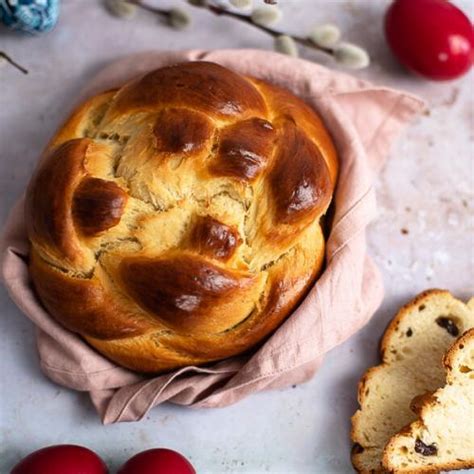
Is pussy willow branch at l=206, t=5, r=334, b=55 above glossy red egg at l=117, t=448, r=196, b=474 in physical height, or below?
above

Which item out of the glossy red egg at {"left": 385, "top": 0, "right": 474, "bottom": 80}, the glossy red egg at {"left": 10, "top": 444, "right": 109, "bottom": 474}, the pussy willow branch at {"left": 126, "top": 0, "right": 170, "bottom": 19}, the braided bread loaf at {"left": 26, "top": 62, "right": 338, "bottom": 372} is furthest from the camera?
the pussy willow branch at {"left": 126, "top": 0, "right": 170, "bottom": 19}

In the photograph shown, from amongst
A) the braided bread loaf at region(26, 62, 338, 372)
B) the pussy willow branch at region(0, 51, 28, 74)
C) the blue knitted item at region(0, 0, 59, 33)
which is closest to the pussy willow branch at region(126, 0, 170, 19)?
the blue knitted item at region(0, 0, 59, 33)

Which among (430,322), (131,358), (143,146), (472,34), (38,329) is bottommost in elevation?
(38,329)

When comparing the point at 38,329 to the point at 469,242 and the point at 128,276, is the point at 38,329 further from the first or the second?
the point at 469,242

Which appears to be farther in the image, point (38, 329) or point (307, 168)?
point (38, 329)

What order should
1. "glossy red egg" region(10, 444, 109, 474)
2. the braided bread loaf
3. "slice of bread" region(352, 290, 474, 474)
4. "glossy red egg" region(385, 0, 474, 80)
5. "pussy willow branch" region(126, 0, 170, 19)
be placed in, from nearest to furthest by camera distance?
the braided bread loaf → "glossy red egg" region(10, 444, 109, 474) → "slice of bread" region(352, 290, 474, 474) → "glossy red egg" region(385, 0, 474, 80) → "pussy willow branch" region(126, 0, 170, 19)

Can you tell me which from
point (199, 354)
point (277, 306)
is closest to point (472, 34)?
point (277, 306)

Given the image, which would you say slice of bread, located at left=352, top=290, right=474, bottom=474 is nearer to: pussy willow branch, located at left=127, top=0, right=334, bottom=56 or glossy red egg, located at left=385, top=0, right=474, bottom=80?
glossy red egg, located at left=385, top=0, right=474, bottom=80
